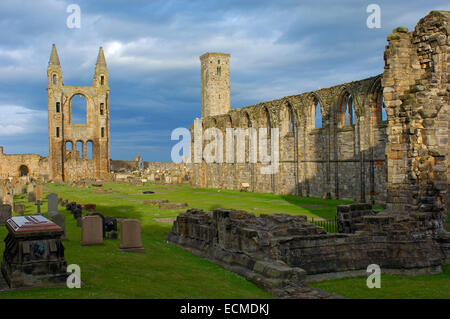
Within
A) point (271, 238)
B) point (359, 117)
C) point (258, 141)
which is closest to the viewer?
point (271, 238)

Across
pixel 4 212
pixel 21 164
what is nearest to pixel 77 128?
pixel 21 164

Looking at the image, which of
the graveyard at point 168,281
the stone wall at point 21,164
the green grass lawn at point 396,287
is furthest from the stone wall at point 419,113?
the stone wall at point 21,164

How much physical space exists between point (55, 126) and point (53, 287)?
51844mm

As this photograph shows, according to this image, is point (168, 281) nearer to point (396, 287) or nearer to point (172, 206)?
point (396, 287)

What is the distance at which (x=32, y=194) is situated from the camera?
26094mm

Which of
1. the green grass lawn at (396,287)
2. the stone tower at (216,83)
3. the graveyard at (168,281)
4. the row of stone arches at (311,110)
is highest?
the stone tower at (216,83)

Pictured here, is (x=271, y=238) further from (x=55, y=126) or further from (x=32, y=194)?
(x=55, y=126)

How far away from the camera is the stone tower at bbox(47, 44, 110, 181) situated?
55.6 m

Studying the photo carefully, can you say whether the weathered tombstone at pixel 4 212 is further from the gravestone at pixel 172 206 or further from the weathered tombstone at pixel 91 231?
the gravestone at pixel 172 206

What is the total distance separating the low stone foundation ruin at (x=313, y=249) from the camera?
909 cm

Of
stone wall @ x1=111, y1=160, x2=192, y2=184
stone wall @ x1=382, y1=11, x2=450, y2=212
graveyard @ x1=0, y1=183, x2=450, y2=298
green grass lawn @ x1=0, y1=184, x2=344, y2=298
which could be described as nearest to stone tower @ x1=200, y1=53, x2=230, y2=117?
stone wall @ x1=111, y1=160, x2=192, y2=184

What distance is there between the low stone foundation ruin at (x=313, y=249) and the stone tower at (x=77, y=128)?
Result: 46.4 metres
